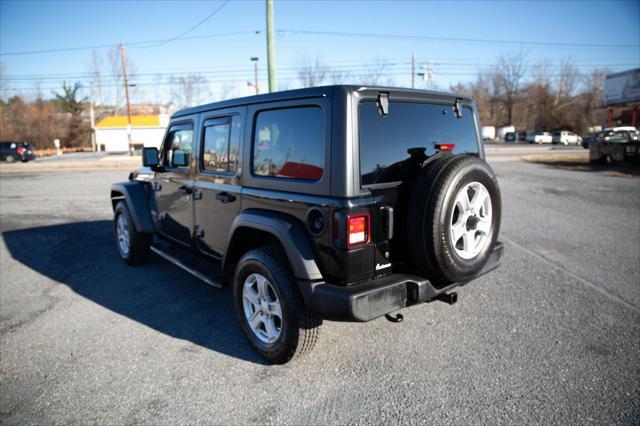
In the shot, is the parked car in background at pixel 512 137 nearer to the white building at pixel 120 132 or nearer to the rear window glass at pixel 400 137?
the white building at pixel 120 132

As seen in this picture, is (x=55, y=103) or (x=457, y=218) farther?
(x=55, y=103)

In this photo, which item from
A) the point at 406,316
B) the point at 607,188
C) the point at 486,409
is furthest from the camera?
the point at 607,188

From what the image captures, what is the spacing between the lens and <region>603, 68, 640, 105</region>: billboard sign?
35.3m

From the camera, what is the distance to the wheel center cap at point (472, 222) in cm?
288

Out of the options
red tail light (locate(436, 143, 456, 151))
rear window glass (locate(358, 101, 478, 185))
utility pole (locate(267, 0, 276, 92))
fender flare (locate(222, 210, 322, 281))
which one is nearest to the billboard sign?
utility pole (locate(267, 0, 276, 92))

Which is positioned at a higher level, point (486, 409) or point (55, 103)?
point (55, 103)

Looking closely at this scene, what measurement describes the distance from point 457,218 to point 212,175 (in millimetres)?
2199

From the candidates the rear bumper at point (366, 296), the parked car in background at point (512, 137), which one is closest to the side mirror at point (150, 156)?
the rear bumper at point (366, 296)

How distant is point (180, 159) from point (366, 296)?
111 inches

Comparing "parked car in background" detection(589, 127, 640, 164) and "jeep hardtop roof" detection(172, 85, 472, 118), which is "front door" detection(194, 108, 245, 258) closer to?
"jeep hardtop roof" detection(172, 85, 472, 118)

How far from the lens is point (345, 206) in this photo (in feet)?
8.09

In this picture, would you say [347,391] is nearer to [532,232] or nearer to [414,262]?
[414,262]

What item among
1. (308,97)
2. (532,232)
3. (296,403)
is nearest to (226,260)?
(296,403)

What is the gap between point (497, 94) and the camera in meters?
79.6
